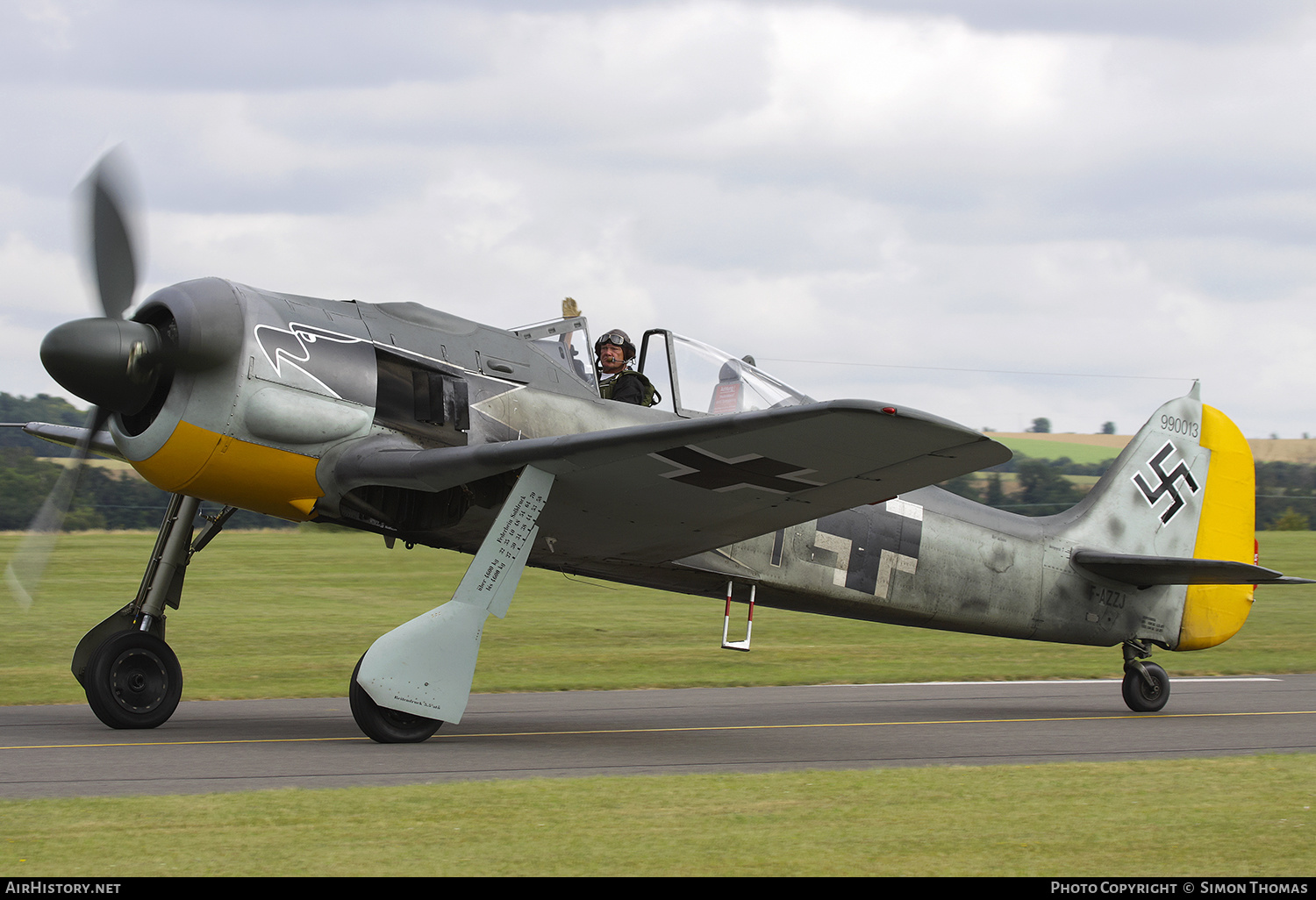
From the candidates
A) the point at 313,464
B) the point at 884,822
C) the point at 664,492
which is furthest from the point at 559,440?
the point at 884,822

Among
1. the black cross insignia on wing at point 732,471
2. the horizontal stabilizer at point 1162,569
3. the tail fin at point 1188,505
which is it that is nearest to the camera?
the black cross insignia on wing at point 732,471

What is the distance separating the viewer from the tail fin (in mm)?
12383

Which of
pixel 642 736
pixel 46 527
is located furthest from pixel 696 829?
pixel 46 527

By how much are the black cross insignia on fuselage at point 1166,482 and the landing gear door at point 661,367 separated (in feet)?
17.7

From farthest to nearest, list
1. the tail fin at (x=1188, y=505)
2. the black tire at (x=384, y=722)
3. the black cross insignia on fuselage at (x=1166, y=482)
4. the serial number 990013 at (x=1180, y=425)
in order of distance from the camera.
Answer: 1. the serial number 990013 at (x=1180, y=425)
2. the black cross insignia on fuselage at (x=1166, y=482)
3. the tail fin at (x=1188, y=505)
4. the black tire at (x=384, y=722)

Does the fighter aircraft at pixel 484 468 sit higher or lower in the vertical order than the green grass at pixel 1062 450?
lower

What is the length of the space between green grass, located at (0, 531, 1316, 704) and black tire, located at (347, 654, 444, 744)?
2.09 meters

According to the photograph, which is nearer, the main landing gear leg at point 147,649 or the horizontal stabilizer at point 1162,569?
the main landing gear leg at point 147,649

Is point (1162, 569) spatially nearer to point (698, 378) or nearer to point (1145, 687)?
point (1145, 687)

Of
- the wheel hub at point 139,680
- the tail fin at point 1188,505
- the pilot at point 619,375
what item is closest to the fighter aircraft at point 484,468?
the wheel hub at point 139,680

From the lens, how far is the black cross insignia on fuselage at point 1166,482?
41.6 feet

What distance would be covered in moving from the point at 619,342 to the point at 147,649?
13.6 feet

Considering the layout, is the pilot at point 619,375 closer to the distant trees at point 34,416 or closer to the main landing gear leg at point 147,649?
the main landing gear leg at point 147,649

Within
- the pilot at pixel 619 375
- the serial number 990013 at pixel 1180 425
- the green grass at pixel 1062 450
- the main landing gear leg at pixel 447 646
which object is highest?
the green grass at pixel 1062 450
